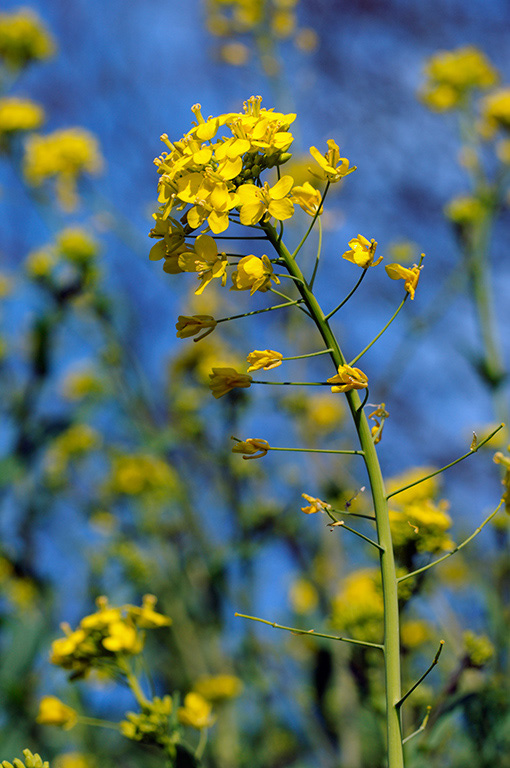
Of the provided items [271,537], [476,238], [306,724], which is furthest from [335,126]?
[306,724]

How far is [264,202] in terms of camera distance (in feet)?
2.62

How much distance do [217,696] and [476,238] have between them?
1871 mm

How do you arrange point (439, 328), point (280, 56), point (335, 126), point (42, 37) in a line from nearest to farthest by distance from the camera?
point (280, 56), point (42, 37), point (439, 328), point (335, 126)

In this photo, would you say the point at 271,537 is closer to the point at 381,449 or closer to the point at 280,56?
the point at 280,56

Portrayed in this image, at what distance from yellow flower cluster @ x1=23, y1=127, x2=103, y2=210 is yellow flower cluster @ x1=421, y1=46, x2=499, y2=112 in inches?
59.2

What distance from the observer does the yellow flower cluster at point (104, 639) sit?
1.10 metres

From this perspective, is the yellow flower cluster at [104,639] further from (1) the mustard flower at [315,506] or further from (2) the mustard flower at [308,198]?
(2) the mustard flower at [308,198]

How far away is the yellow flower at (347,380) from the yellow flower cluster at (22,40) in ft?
10.2

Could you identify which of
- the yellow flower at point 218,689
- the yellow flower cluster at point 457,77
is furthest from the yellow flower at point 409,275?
the yellow flower cluster at point 457,77

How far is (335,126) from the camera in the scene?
6445 millimetres

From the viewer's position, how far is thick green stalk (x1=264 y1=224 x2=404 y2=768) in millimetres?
749

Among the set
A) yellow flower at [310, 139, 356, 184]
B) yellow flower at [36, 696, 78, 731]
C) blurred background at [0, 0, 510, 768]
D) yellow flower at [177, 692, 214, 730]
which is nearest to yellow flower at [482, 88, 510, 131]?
blurred background at [0, 0, 510, 768]

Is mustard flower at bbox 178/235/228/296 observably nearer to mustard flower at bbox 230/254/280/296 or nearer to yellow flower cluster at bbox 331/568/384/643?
mustard flower at bbox 230/254/280/296

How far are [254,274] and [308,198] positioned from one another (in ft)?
0.50
